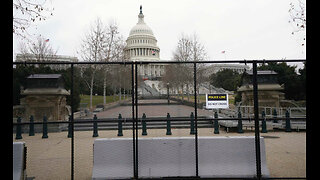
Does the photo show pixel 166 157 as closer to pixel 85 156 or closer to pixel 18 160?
pixel 18 160

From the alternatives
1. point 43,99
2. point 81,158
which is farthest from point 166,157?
point 43,99

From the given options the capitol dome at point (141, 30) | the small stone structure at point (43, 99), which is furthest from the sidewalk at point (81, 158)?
the capitol dome at point (141, 30)

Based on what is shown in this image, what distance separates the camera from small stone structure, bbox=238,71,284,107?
6699 millimetres

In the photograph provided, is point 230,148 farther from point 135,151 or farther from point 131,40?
point 131,40

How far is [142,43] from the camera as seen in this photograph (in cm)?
11675

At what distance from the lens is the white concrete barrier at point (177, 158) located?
5.35 m

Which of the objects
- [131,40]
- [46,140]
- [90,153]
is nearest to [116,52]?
[46,140]

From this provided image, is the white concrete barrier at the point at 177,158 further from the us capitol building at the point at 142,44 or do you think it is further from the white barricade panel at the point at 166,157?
the us capitol building at the point at 142,44

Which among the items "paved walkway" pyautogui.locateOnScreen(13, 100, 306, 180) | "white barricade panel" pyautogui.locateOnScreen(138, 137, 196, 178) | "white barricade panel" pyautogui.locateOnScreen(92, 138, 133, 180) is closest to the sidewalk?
"paved walkway" pyautogui.locateOnScreen(13, 100, 306, 180)

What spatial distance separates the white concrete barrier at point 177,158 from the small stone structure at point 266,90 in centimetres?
208

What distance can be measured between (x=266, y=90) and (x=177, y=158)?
12.9 feet

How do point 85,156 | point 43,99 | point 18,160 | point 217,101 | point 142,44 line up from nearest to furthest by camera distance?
point 18,160 → point 217,101 → point 85,156 → point 43,99 → point 142,44
